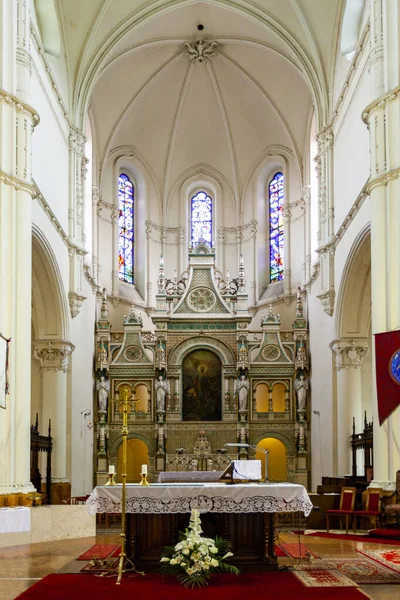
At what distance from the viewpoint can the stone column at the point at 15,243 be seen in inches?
622

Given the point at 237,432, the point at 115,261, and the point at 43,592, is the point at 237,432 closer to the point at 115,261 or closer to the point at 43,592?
the point at 115,261

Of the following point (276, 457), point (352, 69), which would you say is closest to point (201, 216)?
point (276, 457)

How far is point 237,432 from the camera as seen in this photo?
2758 centimetres

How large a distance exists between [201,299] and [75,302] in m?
5.53

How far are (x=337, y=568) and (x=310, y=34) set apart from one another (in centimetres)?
1836

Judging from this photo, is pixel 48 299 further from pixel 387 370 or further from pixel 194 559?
pixel 194 559

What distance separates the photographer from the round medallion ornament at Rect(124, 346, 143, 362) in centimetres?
2853

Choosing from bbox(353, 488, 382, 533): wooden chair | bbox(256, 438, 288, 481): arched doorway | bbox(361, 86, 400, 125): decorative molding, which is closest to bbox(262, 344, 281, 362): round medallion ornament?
bbox(256, 438, 288, 481): arched doorway

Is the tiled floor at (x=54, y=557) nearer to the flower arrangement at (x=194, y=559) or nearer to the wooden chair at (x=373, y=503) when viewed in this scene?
the wooden chair at (x=373, y=503)

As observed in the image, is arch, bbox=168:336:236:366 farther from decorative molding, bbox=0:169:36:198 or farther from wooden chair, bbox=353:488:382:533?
wooden chair, bbox=353:488:382:533

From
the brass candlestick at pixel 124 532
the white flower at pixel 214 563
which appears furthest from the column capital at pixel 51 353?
the white flower at pixel 214 563

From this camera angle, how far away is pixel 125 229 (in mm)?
33188

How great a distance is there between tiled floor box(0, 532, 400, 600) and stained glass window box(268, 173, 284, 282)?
1722 centimetres

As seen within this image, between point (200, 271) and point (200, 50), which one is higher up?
point (200, 50)
